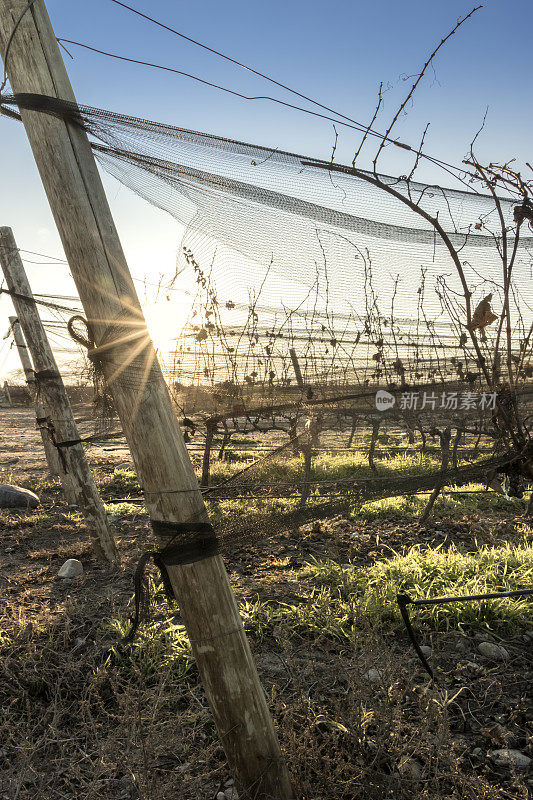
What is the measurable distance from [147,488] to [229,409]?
2.99 meters

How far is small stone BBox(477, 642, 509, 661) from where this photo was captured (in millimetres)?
2664

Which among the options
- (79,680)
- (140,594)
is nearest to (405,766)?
(140,594)

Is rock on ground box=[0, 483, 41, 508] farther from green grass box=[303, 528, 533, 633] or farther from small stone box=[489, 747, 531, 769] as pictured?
small stone box=[489, 747, 531, 769]

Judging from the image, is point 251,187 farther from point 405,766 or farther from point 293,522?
point 405,766

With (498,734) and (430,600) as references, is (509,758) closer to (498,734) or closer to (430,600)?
(498,734)

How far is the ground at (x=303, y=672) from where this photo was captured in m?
1.74

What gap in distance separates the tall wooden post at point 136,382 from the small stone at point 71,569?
281 centimetres

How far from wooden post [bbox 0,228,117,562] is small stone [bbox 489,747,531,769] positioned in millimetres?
3061

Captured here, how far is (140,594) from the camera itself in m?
1.76

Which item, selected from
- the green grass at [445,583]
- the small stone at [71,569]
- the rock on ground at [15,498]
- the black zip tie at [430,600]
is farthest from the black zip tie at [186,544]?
the rock on ground at [15,498]

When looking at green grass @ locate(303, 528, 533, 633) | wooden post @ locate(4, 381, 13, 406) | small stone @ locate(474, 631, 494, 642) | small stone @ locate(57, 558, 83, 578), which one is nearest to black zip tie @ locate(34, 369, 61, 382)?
small stone @ locate(57, 558, 83, 578)

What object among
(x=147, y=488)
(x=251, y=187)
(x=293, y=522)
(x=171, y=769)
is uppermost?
(x=251, y=187)

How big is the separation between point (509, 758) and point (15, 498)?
592cm

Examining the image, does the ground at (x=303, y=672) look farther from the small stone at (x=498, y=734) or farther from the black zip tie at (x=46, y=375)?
the black zip tie at (x=46, y=375)
